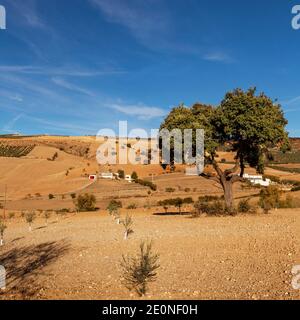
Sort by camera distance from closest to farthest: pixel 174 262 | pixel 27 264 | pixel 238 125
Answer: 1. pixel 174 262
2. pixel 27 264
3. pixel 238 125

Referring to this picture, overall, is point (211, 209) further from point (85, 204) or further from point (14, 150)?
point (14, 150)

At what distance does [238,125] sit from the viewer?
24.7m

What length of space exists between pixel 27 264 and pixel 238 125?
603 inches

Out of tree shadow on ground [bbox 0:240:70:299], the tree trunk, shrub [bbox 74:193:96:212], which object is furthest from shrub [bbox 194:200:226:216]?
shrub [bbox 74:193:96:212]

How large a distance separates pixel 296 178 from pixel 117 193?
117 ft

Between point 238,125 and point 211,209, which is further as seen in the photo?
point 211,209

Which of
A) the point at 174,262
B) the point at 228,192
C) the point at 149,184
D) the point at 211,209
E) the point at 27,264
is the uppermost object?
the point at 228,192

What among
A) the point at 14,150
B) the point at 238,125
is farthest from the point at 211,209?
the point at 14,150

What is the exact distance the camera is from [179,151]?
85.9 feet

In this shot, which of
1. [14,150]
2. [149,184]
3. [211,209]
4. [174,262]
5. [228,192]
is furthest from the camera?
[14,150]

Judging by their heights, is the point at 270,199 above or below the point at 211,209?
above

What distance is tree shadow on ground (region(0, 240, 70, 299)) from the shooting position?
10.5 meters

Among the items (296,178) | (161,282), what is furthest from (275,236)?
(296,178)

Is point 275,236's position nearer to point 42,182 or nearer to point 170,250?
point 170,250
